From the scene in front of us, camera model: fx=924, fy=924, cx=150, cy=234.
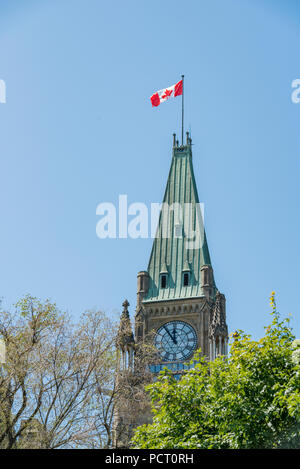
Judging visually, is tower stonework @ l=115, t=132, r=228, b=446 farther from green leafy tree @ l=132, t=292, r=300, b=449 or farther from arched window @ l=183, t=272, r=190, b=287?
green leafy tree @ l=132, t=292, r=300, b=449

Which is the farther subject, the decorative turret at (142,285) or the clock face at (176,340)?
the decorative turret at (142,285)

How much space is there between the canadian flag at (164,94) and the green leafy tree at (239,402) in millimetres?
46864

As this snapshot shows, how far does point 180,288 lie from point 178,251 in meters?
4.57

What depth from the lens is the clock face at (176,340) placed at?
8312 cm

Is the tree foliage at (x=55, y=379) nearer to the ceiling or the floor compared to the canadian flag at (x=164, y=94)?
nearer to the floor

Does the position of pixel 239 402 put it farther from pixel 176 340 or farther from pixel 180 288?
pixel 180 288

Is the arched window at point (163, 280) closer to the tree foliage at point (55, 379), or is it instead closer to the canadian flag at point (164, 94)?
the canadian flag at point (164, 94)

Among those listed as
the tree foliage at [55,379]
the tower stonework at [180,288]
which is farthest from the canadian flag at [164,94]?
the tree foliage at [55,379]

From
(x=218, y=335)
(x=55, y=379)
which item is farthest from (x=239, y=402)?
(x=218, y=335)

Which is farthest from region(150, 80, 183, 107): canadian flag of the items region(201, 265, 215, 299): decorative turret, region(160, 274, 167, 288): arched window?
region(160, 274, 167, 288): arched window

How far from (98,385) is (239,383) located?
9749 mm

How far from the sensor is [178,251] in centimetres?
9288
